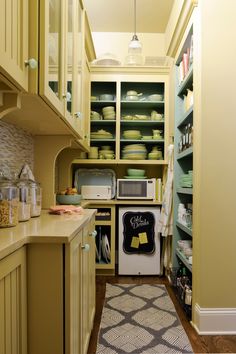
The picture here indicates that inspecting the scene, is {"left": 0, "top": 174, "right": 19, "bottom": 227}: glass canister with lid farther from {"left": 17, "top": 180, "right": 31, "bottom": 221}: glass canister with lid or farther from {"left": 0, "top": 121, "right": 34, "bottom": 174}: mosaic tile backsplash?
{"left": 0, "top": 121, "right": 34, "bottom": 174}: mosaic tile backsplash

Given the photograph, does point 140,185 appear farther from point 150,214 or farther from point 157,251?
point 157,251

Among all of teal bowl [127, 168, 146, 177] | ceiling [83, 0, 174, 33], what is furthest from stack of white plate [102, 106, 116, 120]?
ceiling [83, 0, 174, 33]

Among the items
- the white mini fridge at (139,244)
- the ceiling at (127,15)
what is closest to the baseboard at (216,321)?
the white mini fridge at (139,244)

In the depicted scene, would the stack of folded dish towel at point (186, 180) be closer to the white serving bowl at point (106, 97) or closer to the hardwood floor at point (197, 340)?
the hardwood floor at point (197, 340)

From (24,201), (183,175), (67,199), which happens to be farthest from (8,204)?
(183,175)

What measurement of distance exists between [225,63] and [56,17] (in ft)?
3.77

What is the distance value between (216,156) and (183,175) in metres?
0.72

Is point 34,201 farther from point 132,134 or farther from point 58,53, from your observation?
point 132,134

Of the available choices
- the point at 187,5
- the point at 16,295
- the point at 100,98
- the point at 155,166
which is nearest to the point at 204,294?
the point at 16,295

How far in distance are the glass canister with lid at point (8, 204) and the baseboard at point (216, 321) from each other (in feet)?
4.53

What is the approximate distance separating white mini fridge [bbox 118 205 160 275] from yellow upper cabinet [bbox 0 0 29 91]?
219 centimetres

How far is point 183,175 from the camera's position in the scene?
254cm

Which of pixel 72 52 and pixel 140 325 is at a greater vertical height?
pixel 72 52

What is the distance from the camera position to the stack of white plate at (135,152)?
10.1 feet
